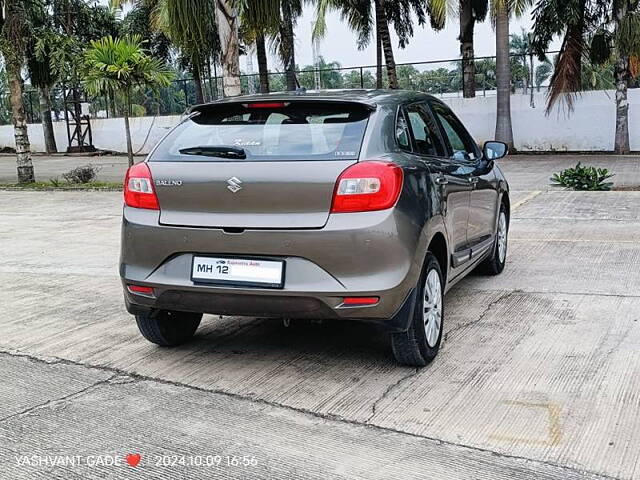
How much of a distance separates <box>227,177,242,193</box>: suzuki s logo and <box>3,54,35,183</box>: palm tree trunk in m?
15.1

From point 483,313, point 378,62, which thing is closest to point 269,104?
point 483,313

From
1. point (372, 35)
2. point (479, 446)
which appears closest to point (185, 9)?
point (479, 446)

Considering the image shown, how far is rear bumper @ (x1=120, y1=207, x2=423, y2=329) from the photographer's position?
157 inches

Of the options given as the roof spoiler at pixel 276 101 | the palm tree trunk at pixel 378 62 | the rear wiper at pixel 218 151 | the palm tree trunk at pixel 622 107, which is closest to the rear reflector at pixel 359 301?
the rear wiper at pixel 218 151

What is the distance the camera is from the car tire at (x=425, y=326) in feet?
14.1

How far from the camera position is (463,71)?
25.0 metres

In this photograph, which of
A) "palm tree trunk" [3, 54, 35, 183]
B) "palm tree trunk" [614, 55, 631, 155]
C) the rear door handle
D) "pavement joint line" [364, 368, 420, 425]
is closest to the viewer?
"pavement joint line" [364, 368, 420, 425]

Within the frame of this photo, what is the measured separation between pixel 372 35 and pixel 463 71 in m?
4.68

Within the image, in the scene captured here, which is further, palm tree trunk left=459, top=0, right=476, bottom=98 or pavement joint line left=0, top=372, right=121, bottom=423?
palm tree trunk left=459, top=0, right=476, bottom=98

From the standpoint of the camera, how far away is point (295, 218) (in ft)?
13.3

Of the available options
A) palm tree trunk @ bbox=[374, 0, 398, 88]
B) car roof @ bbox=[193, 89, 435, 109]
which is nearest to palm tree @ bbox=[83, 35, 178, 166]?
palm tree trunk @ bbox=[374, 0, 398, 88]

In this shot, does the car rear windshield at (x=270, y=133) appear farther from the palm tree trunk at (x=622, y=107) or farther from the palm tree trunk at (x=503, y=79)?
the palm tree trunk at (x=622, y=107)

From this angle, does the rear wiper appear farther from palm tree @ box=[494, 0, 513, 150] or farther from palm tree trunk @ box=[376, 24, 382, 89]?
palm tree trunk @ box=[376, 24, 382, 89]

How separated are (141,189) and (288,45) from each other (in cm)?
2276
